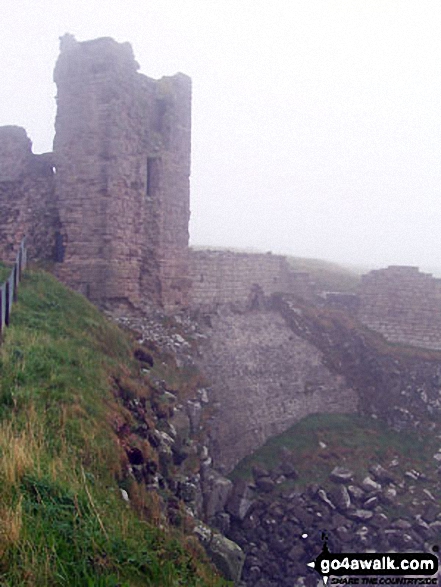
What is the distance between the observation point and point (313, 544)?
1367 centimetres

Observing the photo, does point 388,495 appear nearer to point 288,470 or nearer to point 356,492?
point 356,492

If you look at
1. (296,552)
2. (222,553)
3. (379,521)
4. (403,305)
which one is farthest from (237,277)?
(222,553)

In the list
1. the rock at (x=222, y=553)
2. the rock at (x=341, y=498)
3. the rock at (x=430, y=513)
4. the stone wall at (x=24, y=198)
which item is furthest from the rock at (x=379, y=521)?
the stone wall at (x=24, y=198)

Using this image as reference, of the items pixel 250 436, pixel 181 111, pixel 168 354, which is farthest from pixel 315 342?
pixel 181 111

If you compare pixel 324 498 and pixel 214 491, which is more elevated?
pixel 214 491

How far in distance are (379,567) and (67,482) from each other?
9525mm

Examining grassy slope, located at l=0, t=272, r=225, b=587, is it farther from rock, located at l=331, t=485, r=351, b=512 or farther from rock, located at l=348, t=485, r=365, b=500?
rock, located at l=348, t=485, r=365, b=500

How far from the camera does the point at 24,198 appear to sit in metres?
15.9

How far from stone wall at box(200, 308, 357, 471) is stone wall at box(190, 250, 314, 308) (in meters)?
0.63

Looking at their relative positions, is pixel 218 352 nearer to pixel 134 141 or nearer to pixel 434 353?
pixel 134 141

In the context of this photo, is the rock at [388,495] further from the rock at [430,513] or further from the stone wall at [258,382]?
the stone wall at [258,382]

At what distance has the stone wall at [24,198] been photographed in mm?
15562

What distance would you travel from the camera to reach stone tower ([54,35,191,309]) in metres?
15.1

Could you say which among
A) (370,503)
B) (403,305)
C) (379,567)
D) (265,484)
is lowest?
(379,567)
